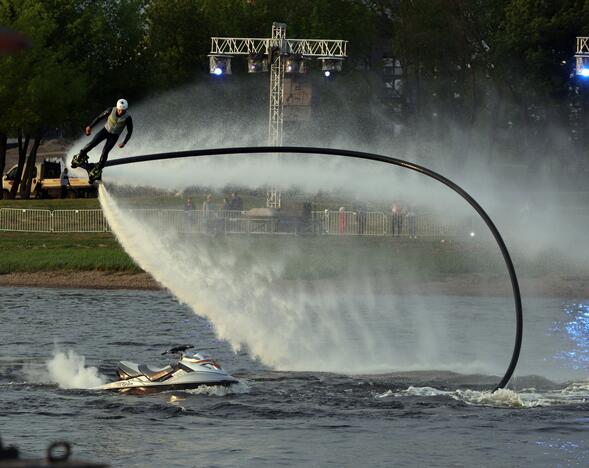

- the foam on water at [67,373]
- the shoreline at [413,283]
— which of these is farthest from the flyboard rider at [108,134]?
the shoreline at [413,283]

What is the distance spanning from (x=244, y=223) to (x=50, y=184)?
2905 centimetres

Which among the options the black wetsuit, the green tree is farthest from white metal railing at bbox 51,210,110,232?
the black wetsuit

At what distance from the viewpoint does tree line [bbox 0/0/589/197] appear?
7850 centimetres

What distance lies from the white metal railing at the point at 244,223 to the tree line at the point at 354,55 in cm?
1572

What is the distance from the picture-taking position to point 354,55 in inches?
4124

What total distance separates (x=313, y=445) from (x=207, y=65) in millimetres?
78223

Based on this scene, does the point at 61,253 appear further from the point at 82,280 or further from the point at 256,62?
the point at 256,62

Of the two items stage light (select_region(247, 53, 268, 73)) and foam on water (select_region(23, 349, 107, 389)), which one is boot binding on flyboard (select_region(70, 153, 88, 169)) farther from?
stage light (select_region(247, 53, 268, 73))

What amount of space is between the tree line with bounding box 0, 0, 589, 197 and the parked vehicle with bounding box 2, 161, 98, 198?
1087 millimetres

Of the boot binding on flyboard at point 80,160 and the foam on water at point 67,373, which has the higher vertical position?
the boot binding on flyboard at point 80,160

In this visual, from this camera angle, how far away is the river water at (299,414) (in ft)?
77.3

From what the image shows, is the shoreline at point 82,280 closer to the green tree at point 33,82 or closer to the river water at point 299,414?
the river water at point 299,414

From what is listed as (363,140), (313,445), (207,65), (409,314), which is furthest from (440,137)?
(313,445)

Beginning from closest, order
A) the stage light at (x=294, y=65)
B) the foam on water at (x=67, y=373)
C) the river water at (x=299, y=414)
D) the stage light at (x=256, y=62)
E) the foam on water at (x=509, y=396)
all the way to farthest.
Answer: the river water at (x=299, y=414), the foam on water at (x=509, y=396), the foam on water at (x=67, y=373), the stage light at (x=294, y=65), the stage light at (x=256, y=62)
